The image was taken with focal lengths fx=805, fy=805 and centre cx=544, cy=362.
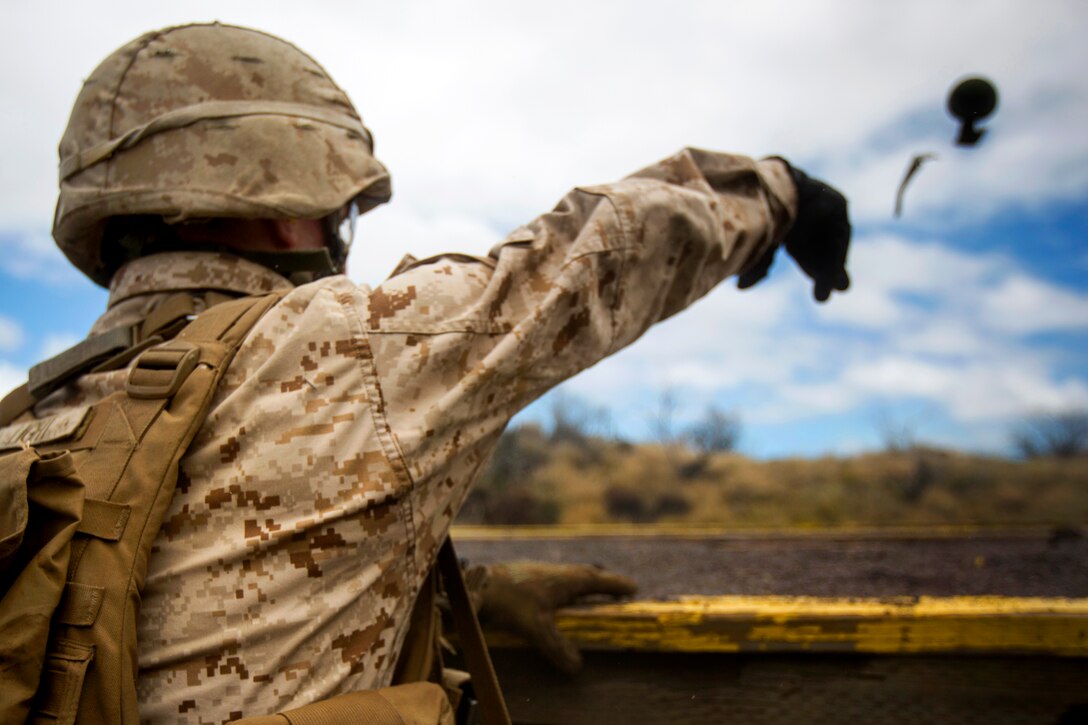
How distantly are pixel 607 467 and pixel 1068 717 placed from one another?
1440cm

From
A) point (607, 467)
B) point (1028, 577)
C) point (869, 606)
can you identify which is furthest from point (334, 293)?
point (607, 467)

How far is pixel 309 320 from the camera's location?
131cm

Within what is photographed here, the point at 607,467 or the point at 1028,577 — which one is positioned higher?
the point at 1028,577

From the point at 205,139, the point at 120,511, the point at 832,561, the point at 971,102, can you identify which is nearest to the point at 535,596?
the point at 120,511

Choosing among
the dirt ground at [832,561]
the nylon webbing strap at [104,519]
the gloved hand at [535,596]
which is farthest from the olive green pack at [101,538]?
the dirt ground at [832,561]

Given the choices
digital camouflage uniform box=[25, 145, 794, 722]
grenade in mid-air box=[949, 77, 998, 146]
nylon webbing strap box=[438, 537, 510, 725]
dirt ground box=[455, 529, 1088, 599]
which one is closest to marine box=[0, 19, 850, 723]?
digital camouflage uniform box=[25, 145, 794, 722]

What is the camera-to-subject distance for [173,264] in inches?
63.9

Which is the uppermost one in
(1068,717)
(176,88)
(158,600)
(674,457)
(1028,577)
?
(176,88)

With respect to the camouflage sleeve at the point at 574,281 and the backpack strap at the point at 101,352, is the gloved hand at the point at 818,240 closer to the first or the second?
the camouflage sleeve at the point at 574,281

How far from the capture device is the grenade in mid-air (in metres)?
1.95

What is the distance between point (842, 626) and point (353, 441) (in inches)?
44.7

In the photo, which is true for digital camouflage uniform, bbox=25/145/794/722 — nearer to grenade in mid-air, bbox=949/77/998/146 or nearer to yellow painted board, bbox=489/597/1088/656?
yellow painted board, bbox=489/597/1088/656

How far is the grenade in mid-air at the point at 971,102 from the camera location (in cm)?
195

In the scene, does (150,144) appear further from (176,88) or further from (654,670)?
(654,670)
